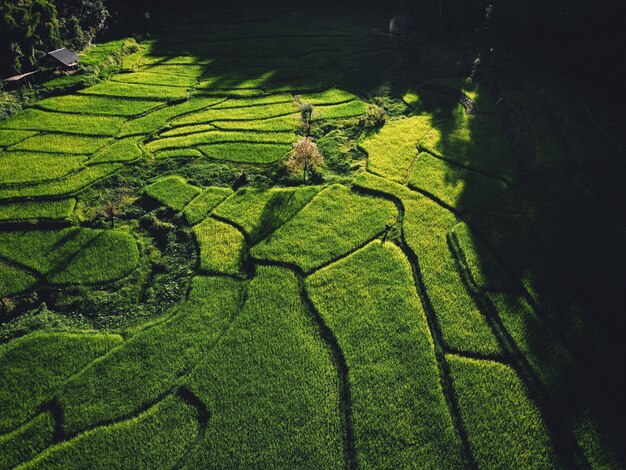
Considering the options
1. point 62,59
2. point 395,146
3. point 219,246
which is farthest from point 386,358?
point 62,59

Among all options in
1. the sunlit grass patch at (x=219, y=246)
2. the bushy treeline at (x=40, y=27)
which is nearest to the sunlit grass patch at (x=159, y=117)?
the sunlit grass patch at (x=219, y=246)

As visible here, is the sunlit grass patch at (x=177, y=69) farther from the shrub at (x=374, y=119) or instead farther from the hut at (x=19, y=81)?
the shrub at (x=374, y=119)

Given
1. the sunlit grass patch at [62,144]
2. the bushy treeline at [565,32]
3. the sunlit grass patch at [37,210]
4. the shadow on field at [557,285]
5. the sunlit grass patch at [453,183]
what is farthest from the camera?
the bushy treeline at [565,32]

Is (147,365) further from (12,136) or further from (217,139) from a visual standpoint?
(12,136)

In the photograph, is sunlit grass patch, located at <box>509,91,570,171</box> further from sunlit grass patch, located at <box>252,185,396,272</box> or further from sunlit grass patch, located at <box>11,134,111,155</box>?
sunlit grass patch, located at <box>11,134,111,155</box>

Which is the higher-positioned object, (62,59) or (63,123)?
(62,59)

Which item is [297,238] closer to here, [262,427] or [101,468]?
[262,427]
